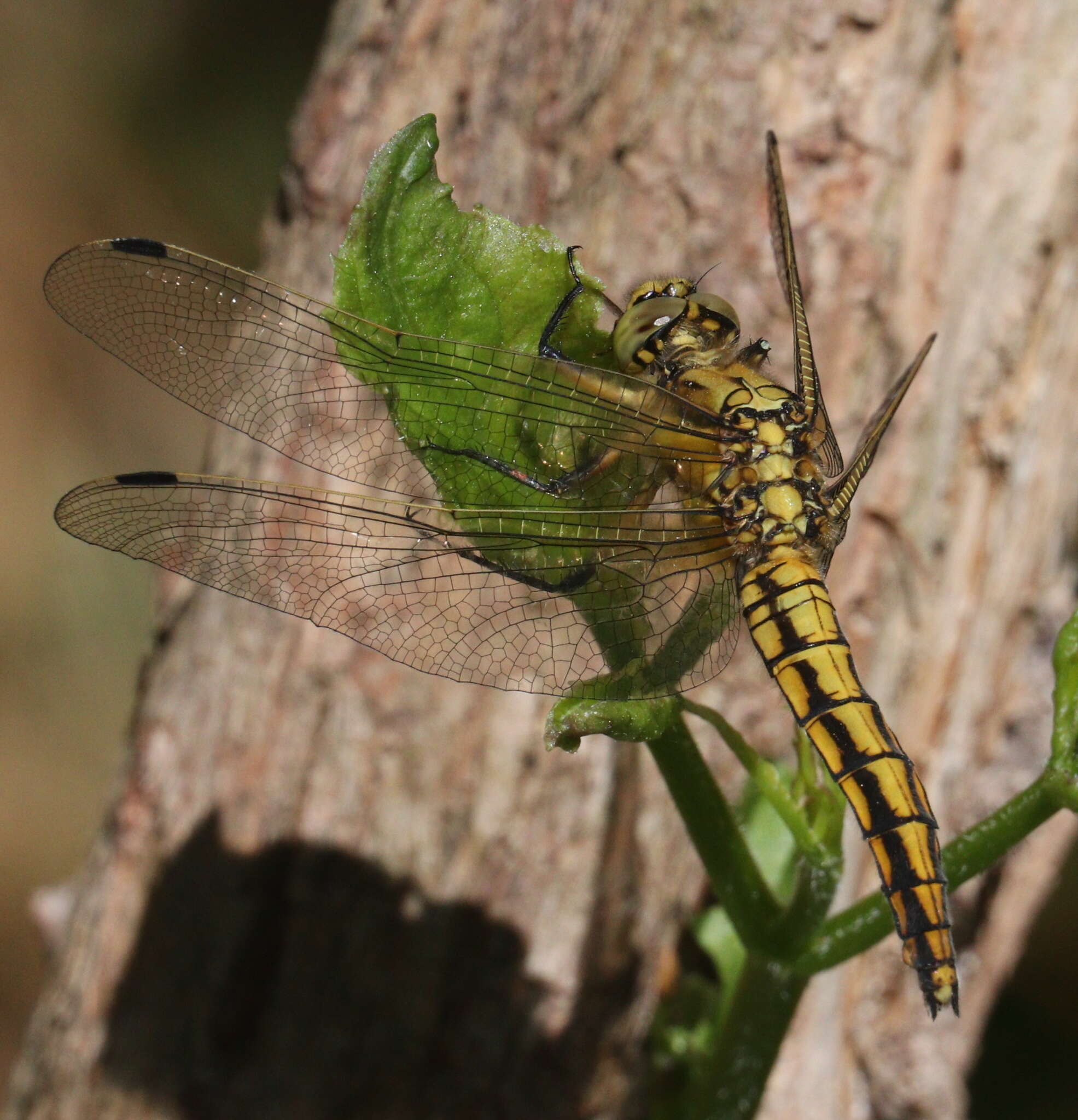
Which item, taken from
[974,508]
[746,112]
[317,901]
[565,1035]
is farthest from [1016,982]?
[746,112]

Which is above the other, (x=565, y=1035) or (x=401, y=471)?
(x=401, y=471)

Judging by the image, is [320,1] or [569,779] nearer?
[569,779]

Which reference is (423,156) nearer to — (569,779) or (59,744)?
(569,779)

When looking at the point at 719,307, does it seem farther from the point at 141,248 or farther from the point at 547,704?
the point at 141,248

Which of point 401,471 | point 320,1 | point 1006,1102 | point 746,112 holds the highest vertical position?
point 320,1

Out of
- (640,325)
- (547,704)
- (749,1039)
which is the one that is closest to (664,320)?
(640,325)

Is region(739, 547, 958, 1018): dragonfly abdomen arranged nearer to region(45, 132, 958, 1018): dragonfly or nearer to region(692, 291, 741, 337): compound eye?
region(45, 132, 958, 1018): dragonfly
